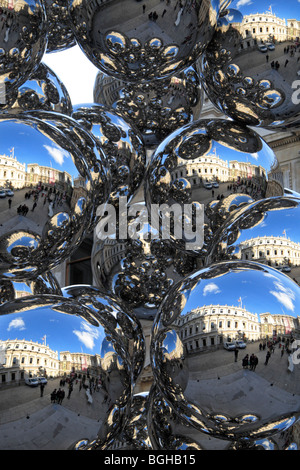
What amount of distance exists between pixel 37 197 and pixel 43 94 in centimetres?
57

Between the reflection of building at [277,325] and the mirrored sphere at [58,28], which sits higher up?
the mirrored sphere at [58,28]

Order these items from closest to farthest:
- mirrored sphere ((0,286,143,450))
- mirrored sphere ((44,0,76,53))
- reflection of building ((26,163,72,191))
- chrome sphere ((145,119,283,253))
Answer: mirrored sphere ((0,286,143,450)) < reflection of building ((26,163,72,191)) < chrome sphere ((145,119,283,253)) < mirrored sphere ((44,0,76,53))

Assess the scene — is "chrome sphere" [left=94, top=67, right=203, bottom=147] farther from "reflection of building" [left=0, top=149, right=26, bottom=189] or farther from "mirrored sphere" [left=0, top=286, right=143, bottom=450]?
"mirrored sphere" [left=0, top=286, right=143, bottom=450]

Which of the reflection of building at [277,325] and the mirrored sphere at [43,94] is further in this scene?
the mirrored sphere at [43,94]

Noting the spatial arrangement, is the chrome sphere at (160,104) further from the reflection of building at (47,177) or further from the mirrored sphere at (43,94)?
the reflection of building at (47,177)

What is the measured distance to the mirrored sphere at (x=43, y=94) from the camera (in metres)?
1.30

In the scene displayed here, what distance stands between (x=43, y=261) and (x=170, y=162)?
0.37 metres

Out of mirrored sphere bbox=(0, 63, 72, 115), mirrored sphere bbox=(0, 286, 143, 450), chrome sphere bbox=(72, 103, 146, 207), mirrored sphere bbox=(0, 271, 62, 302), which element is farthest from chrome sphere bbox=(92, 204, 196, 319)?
mirrored sphere bbox=(0, 286, 143, 450)

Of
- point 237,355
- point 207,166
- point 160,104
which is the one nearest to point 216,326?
point 237,355

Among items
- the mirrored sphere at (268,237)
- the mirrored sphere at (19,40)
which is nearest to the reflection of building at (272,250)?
the mirrored sphere at (268,237)

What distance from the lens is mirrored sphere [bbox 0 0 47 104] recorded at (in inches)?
35.8

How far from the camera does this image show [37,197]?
86 cm

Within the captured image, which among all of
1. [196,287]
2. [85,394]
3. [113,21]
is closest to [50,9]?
[113,21]

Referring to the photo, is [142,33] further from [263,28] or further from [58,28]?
[58,28]
